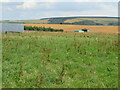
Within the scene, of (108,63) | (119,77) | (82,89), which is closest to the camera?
(82,89)

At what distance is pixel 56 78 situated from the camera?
26.5 ft

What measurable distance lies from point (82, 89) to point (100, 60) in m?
5.06

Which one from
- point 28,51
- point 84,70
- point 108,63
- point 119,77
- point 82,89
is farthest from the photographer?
point 28,51

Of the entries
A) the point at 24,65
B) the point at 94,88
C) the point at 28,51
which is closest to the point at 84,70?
the point at 94,88

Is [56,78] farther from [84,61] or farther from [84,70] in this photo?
[84,61]

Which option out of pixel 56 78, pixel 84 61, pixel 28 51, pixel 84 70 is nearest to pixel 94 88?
pixel 56 78

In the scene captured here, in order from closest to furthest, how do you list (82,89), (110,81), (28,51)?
(82,89) → (110,81) → (28,51)

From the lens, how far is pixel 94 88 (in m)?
7.11

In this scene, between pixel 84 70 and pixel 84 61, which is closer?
pixel 84 70

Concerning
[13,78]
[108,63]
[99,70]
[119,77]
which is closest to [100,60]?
[108,63]

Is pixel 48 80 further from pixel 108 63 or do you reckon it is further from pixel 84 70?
pixel 108 63

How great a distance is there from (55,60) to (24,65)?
81.8 inches

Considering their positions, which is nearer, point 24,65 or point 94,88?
point 94,88

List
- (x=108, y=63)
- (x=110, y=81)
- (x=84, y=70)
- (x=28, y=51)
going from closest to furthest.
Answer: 1. (x=110, y=81)
2. (x=84, y=70)
3. (x=108, y=63)
4. (x=28, y=51)
